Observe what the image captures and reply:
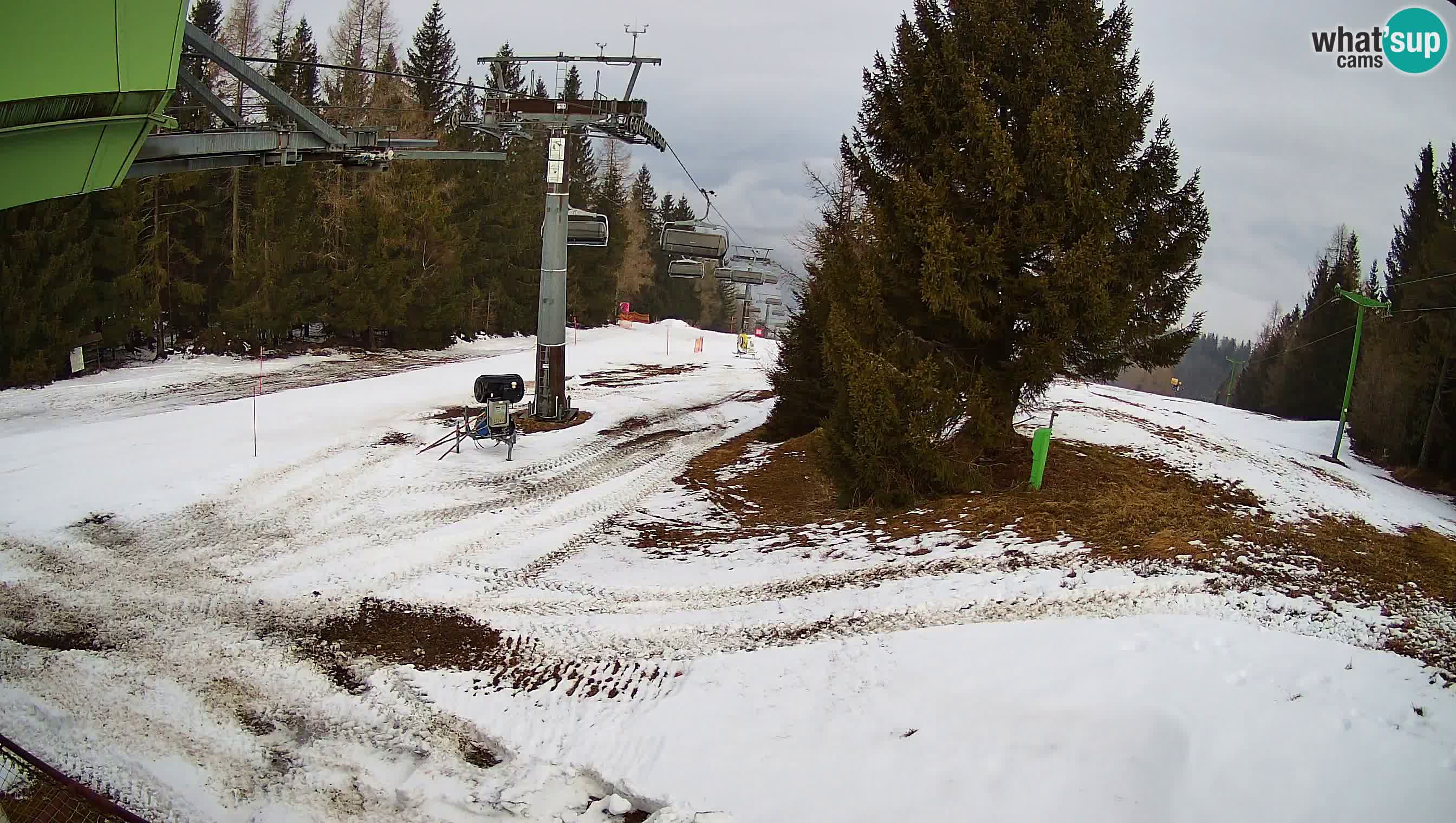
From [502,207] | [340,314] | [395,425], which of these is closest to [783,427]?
[395,425]

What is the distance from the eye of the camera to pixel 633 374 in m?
28.2

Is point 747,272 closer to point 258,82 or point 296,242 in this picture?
point 296,242

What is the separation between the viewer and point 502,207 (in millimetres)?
42438

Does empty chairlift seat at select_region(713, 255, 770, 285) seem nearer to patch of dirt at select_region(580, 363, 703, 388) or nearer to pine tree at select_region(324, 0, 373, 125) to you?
patch of dirt at select_region(580, 363, 703, 388)

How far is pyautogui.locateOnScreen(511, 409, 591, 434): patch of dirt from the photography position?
17.0 metres

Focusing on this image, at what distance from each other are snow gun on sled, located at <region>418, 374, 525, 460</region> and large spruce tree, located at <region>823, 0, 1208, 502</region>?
6548 millimetres

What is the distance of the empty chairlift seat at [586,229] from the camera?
17.5 metres

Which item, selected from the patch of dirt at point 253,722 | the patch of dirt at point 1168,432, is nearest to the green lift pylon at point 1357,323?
the patch of dirt at point 1168,432

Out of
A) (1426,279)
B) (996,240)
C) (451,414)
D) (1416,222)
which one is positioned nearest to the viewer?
(996,240)

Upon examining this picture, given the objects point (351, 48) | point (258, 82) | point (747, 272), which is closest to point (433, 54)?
point (351, 48)

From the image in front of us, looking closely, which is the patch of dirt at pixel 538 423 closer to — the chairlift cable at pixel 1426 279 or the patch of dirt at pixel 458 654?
the patch of dirt at pixel 458 654

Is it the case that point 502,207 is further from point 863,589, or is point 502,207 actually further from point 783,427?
point 863,589

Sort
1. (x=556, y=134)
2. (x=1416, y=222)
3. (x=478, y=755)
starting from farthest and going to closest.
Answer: (x=1416, y=222), (x=556, y=134), (x=478, y=755)

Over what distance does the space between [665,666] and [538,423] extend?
11.3 m
